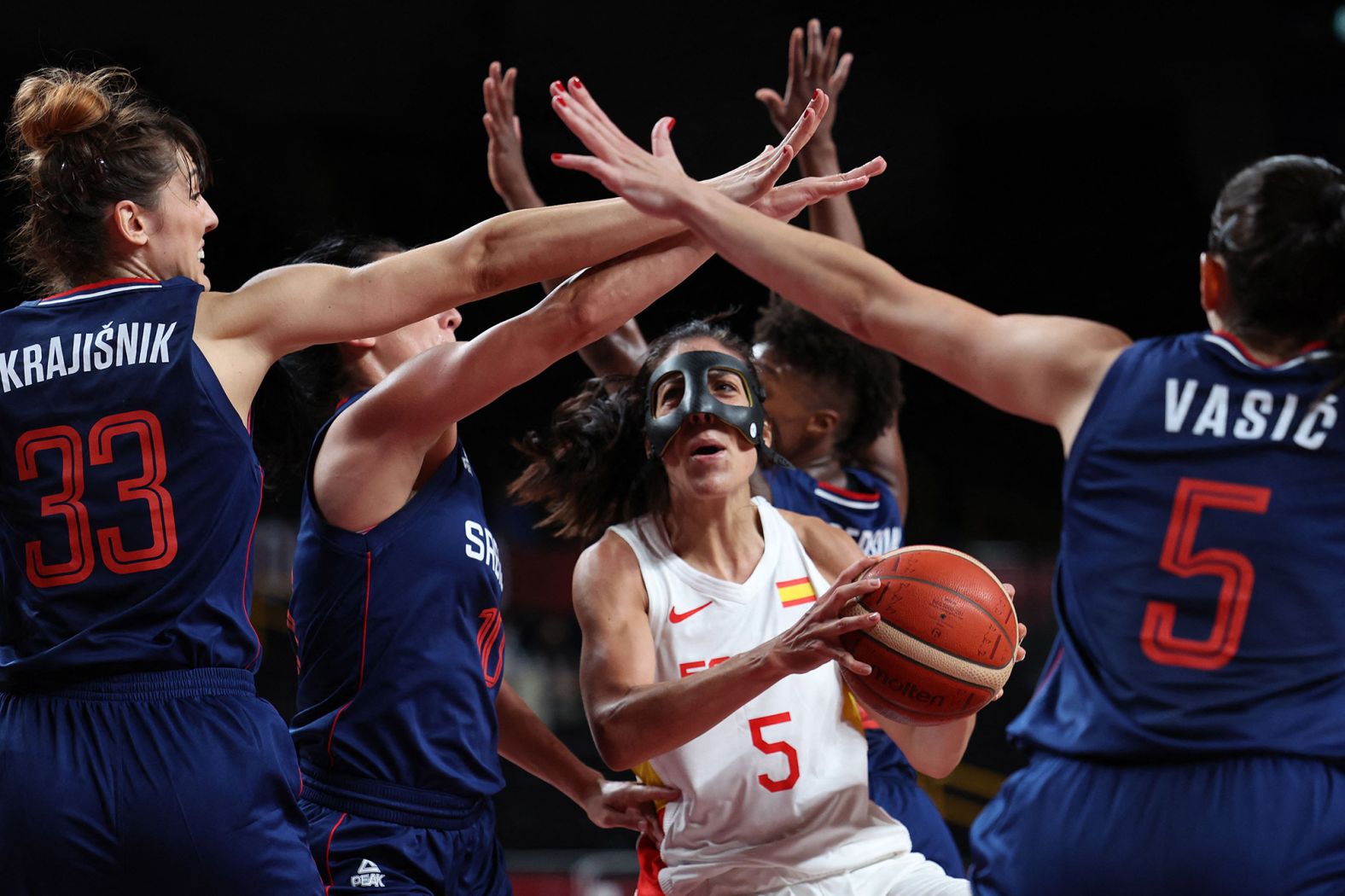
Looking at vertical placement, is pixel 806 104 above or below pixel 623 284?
above

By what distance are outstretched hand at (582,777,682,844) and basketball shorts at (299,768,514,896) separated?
0.43 metres

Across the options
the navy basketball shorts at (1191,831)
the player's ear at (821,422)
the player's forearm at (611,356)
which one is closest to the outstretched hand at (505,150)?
the player's forearm at (611,356)

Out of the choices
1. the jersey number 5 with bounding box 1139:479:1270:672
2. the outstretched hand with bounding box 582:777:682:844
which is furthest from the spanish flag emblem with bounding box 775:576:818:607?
the jersey number 5 with bounding box 1139:479:1270:672

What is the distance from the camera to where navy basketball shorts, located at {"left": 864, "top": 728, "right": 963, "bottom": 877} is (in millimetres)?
4195

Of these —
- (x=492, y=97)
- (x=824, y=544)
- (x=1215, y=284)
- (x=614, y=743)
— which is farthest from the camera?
(x=492, y=97)

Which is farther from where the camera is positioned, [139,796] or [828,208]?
[828,208]

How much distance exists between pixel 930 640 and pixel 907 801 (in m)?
1.65

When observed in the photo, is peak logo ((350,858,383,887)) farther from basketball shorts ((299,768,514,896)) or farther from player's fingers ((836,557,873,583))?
player's fingers ((836,557,873,583))

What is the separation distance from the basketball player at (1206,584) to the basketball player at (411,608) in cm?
107

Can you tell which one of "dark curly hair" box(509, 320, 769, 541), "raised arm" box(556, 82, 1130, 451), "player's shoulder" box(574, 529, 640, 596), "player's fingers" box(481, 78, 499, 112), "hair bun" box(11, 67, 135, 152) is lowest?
"player's shoulder" box(574, 529, 640, 596)

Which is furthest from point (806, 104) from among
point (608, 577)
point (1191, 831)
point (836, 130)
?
point (836, 130)

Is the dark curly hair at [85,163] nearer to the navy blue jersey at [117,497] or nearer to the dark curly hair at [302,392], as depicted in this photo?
the navy blue jersey at [117,497]

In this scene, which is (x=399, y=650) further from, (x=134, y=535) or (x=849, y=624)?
(x=849, y=624)

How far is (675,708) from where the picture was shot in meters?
3.25
